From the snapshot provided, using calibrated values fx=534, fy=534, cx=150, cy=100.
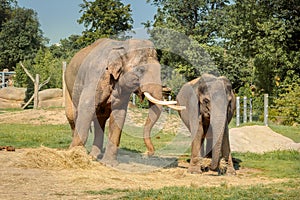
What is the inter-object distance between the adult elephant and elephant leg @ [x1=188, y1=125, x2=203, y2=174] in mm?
911

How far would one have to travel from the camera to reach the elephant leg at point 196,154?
9.67 meters

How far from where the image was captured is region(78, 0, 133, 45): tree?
40.9 metres

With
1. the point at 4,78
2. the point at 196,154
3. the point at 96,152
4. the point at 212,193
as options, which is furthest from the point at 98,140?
the point at 4,78

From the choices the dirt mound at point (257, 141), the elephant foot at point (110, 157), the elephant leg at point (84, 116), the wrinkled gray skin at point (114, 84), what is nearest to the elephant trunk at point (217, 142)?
the wrinkled gray skin at point (114, 84)

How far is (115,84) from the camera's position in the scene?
10.1m

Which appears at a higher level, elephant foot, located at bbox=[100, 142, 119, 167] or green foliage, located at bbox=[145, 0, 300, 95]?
green foliage, located at bbox=[145, 0, 300, 95]

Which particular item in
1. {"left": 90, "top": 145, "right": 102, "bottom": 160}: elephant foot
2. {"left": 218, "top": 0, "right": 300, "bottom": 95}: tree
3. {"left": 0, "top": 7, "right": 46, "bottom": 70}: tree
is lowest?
{"left": 90, "top": 145, "right": 102, "bottom": 160}: elephant foot

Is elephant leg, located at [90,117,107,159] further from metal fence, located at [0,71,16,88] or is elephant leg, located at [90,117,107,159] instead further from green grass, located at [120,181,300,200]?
metal fence, located at [0,71,16,88]

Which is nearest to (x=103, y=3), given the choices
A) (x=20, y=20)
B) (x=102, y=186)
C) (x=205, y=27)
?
(x=205, y=27)

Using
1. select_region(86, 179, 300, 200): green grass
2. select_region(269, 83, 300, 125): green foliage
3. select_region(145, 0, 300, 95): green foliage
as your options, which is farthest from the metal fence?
select_region(86, 179, 300, 200): green grass

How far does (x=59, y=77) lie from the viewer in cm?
4216

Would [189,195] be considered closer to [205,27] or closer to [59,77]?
[205,27]

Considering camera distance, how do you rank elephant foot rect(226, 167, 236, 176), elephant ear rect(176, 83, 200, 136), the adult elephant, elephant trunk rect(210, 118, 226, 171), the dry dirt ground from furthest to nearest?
elephant ear rect(176, 83, 200, 136) → the adult elephant → elephant foot rect(226, 167, 236, 176) → elephant trunk rect(210, 118, 226, 171) → the dry dirt ground

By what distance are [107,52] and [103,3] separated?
32921 millimetres
